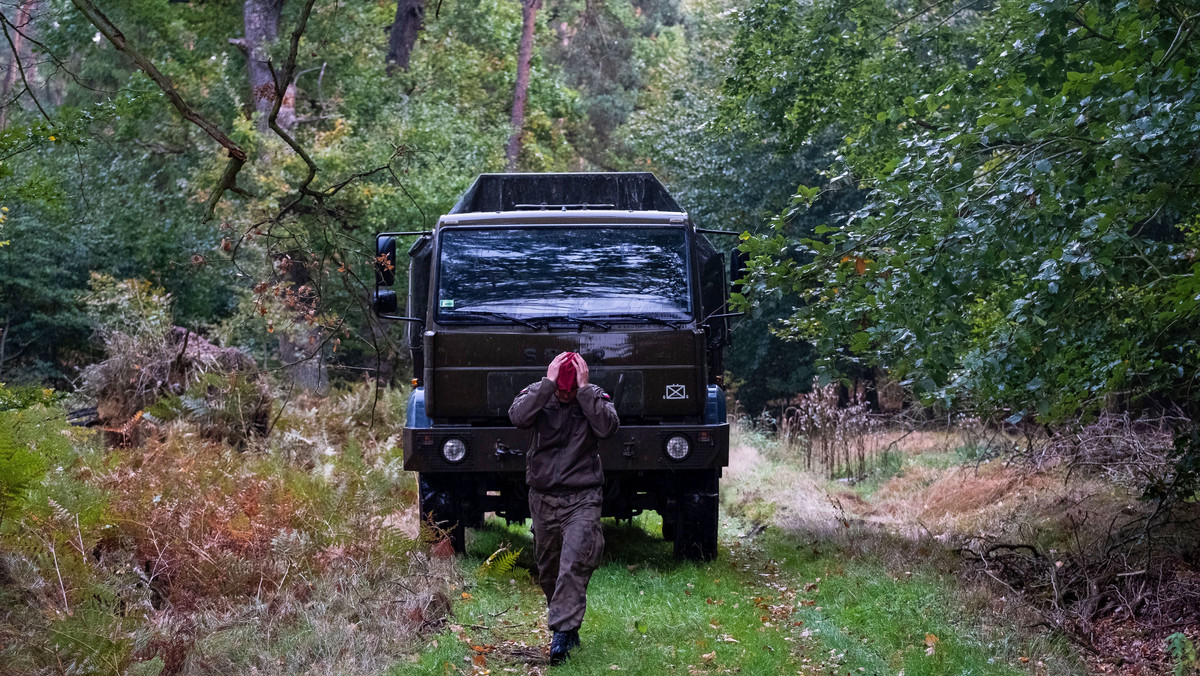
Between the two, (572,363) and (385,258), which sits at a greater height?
(385,258)

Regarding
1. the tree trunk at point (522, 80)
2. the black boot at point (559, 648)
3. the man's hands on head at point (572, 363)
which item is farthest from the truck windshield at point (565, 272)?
the tree trunk at point (522, 80)

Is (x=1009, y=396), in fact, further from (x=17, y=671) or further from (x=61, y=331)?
(x=61, y=331)

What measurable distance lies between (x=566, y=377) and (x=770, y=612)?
2840mm

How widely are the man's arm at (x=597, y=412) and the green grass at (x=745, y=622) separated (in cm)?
136

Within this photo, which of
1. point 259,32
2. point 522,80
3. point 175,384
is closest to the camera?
point 175,384

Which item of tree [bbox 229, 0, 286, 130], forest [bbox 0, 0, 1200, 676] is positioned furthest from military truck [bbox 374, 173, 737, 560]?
tree [bbox 229, 0, 286, 130]

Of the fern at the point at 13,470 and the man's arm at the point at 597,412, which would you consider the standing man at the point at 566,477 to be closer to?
the man's arm at the point at 597,412

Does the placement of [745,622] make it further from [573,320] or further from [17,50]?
[17,50]

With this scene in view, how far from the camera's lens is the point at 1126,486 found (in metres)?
9.94

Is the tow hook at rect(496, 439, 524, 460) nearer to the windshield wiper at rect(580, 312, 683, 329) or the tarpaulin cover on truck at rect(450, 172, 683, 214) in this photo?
the windshield wiper at rect(580, 312, 683, 329)

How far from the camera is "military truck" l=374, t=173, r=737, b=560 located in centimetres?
845

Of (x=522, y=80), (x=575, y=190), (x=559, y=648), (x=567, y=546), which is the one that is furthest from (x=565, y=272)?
(x=522, y=80)

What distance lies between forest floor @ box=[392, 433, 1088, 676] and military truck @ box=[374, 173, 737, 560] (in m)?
0.77

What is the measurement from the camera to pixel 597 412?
649 cm
